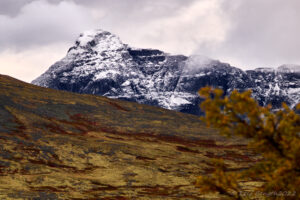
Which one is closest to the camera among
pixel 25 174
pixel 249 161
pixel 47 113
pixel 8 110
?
pixel 25 174

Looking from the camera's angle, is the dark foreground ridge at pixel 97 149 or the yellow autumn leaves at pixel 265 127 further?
the dark foreground ridge at pixel 97 149

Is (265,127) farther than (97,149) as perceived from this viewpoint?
No

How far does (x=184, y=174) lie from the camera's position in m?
67.0

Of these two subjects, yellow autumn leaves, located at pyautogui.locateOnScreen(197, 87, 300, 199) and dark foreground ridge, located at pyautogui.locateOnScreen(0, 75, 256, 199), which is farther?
dark foreground ridge, located at pyautogui.locateOnScreen(0, 75, 256, 199)

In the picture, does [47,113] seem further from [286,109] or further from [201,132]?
[286,109]

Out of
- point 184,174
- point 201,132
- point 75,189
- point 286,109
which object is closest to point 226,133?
point 286,109

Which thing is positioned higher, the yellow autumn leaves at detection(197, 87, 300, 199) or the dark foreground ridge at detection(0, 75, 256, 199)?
the yellow autumn leaves at detection(197, 87, 300, 199)

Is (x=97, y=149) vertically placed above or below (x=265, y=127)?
below

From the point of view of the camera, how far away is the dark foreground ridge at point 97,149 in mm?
51875

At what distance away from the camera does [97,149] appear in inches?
3098

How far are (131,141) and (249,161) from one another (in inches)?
1249

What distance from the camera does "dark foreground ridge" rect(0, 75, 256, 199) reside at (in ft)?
170

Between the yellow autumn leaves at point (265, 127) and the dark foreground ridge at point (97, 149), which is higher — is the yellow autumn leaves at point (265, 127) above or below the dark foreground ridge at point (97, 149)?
above

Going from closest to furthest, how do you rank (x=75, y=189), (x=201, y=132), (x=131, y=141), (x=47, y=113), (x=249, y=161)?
(x=75, y=189), (x=249, y=161), (x=131, y=141), (x=47, y=113), (x=201, y=132)
